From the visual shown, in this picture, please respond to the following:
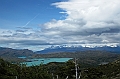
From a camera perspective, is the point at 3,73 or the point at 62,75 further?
the point at 62,75

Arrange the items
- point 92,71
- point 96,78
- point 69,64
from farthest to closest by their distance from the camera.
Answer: point 92,71, point 96,78, point 69,64

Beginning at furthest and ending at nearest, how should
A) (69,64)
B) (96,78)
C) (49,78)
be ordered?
(96,78) < (69,64) < (49,78)

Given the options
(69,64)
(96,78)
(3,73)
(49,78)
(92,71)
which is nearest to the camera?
(3,73)

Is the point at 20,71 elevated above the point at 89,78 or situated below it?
above

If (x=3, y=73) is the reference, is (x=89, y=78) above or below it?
below

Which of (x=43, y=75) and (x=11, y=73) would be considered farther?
(x=43, y=75)

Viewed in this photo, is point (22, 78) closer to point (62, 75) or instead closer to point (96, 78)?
point (62, 75)

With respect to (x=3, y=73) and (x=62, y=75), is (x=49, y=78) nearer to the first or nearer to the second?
(x=62, y=75)

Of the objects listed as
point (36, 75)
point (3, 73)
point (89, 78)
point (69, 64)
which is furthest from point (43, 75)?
point (89, 78)

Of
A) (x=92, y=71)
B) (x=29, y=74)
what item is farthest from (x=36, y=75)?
(x=92, y=71)
